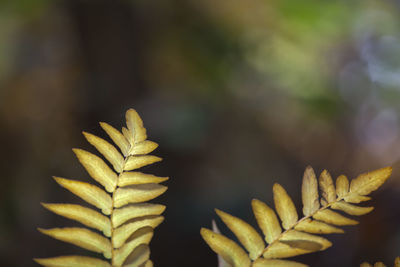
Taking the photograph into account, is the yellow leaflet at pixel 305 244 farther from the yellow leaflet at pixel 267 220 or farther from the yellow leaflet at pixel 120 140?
the yellow leaflet at pixel 120 140

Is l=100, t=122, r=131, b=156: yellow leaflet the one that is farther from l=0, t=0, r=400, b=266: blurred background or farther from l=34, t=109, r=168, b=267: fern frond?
l=0, t=0, r=400, b=266: blurred background

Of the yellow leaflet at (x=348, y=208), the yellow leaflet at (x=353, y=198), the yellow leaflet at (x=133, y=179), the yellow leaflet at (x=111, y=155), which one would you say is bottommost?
the yellow leaflet at (x=348, y=208)

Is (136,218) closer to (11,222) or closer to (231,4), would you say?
(11,222)

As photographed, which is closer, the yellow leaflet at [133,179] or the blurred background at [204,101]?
the yellow leaflet at [133,179]

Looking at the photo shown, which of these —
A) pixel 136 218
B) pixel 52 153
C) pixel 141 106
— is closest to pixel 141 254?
pixel 136 218

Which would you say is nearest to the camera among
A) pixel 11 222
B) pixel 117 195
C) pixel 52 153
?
pixel 117 195

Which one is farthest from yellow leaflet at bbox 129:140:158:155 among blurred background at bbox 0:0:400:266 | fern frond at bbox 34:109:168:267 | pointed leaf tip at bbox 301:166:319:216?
blurred background at bbox 0:0:400:266

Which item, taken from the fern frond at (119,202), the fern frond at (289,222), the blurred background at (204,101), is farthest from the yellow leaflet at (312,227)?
the blurred background at (204,101)

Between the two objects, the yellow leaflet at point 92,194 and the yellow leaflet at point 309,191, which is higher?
the yellow leaflet at point 92,194
